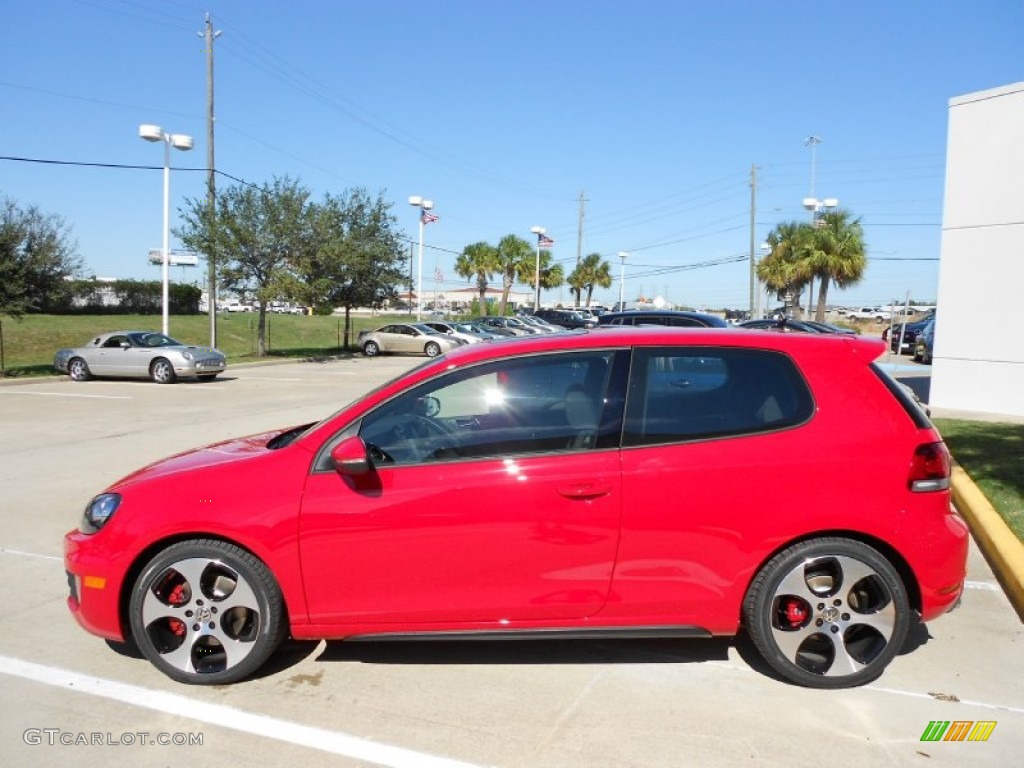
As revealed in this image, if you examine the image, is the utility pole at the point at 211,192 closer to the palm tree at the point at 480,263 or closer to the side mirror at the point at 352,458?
the side mirror at the point at 352,458

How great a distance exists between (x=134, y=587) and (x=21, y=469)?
637cm

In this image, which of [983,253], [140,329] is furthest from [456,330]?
[983,253]

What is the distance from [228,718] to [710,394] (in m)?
2.61

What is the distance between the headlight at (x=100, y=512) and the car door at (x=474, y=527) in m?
0.99

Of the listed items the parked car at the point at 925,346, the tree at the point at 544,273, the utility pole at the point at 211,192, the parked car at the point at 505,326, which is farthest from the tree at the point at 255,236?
the tree at the point at 544,273

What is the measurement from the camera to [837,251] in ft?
129

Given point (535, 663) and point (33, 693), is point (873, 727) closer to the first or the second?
point (535, 663)

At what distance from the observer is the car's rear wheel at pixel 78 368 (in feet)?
68.1

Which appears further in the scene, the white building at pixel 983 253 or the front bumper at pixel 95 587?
the white building at pixel 983 253

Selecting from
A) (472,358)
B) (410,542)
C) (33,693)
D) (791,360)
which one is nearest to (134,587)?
(33,693)

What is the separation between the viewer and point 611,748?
322 cm

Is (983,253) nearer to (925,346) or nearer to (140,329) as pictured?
(925,346)

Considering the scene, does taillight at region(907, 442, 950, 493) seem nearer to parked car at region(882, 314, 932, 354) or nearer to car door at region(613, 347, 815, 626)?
car door at region(613, 347, 815, 626)

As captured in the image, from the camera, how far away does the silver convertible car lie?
2008 centimetres
